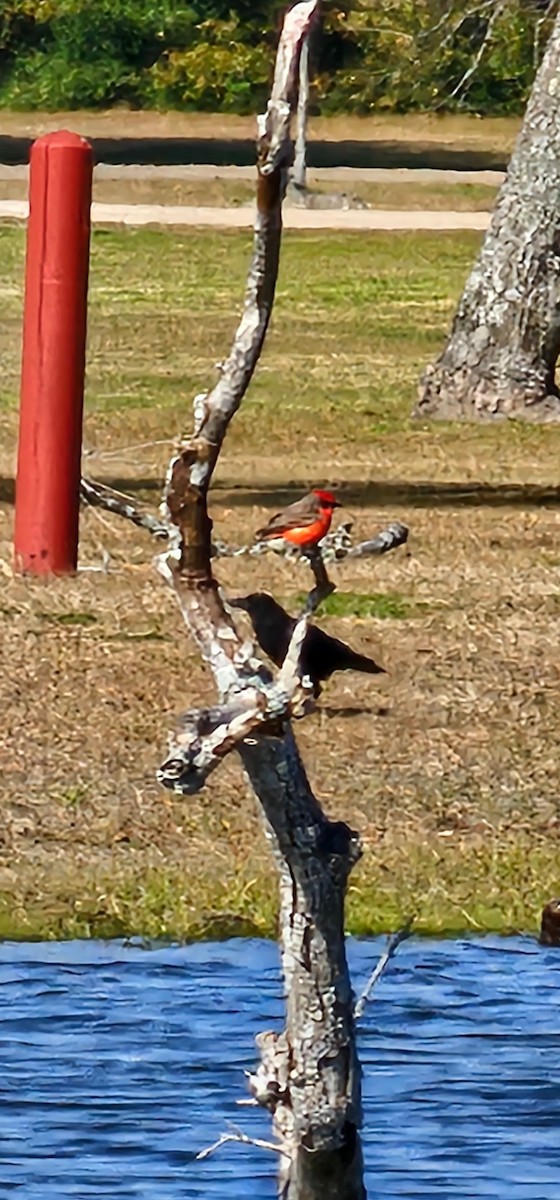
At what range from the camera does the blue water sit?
4.57m

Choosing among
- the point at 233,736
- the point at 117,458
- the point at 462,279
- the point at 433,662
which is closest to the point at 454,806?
the point at 433,662

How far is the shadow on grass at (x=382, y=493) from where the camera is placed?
11594mm

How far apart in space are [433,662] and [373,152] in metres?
36.4

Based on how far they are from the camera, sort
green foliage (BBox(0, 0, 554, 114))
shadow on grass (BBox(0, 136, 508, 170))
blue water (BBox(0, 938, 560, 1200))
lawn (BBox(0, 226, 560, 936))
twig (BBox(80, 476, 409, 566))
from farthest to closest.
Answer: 1. green foliage (BBox(0, 0, 554, 114))
2. shadow on grass (BBox(0, 136, 508, 170))
3. lawn (BBox(0, 226, 560, 936))
4. blue water (BBox(0, 938, 560, 1200))
5. twig (BBox(80, 476, 409, 566))

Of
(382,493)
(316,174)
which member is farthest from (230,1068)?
(316,174)

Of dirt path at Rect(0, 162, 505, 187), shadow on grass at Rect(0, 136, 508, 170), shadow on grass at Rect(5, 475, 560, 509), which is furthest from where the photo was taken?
shadow on grass at Rect(0, 136, 508, 170)

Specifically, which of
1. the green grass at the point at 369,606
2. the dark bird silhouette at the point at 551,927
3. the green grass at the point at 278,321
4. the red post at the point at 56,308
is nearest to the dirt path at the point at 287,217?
the green grass at the point at 278,321

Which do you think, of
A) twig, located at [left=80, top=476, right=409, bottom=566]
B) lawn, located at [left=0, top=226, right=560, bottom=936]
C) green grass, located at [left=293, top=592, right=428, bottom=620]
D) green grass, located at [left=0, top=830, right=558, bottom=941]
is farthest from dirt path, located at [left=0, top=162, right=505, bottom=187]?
twig, located at [left=80, top=476, right=409, bottom=566]

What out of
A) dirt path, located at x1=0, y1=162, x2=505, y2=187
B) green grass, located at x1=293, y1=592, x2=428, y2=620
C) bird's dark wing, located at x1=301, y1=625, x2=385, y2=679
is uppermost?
bird's dark wing, located at x1=301, y1=625, x2=385, y2=679

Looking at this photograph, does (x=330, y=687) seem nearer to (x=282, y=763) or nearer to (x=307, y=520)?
(x=307, y=520)

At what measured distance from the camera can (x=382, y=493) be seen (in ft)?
39.3

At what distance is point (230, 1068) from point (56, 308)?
14.6 feet

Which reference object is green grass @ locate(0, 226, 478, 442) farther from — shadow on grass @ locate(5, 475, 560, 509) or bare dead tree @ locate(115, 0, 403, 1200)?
bare dead tree @ locate(115, 0, 403, 1200)

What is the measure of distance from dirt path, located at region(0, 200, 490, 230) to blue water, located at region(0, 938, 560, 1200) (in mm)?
22630
